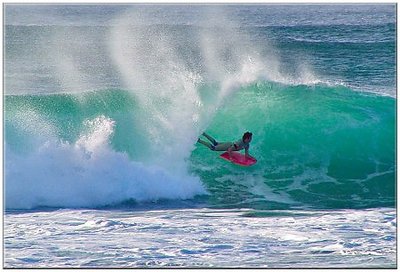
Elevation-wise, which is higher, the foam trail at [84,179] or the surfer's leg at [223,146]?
the surfer's leg at [223,146]

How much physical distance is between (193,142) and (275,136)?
5.92 ft

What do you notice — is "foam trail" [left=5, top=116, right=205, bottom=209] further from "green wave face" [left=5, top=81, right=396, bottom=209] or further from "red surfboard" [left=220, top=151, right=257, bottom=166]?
"red surfboard" [left=220, top=151, right=257, bottom=166]

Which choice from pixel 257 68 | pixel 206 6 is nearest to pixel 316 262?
pixel 257 68

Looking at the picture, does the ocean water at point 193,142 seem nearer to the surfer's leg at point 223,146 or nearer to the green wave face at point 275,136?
the green wave face at point 275,136

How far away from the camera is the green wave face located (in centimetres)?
1722

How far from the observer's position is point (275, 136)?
62.1ft

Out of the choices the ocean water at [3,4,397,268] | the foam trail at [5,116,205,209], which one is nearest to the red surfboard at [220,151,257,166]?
the ocean water at [3,4,397,268]

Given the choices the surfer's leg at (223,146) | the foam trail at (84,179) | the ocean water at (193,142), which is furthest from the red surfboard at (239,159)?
the foam trail at (84,179)

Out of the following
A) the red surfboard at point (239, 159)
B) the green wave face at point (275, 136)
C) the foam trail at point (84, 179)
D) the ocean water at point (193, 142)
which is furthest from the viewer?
the green wave face at point (275, 136)

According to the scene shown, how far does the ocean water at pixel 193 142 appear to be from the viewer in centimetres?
1420

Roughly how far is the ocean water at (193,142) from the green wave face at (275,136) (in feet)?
0.12

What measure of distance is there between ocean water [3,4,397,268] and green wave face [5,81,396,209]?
38 mm

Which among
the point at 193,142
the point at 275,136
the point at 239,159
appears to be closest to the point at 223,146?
the point at 239,159

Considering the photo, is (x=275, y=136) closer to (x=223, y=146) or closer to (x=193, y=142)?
(x=193, y=142)
